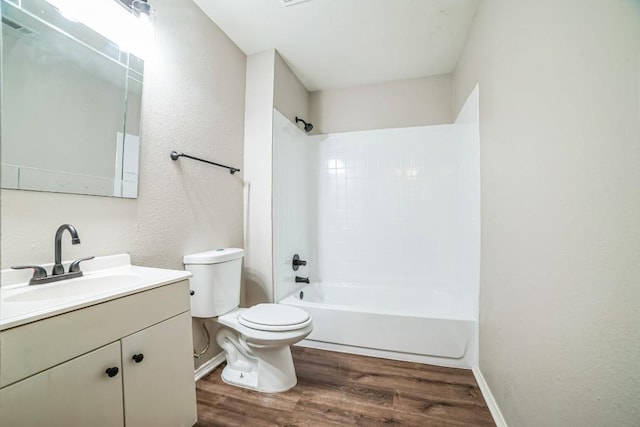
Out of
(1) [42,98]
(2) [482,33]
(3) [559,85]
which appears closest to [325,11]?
(2) [482,33]

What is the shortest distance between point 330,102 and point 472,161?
159 cm

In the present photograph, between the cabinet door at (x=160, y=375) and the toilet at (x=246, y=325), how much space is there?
1.32 ft

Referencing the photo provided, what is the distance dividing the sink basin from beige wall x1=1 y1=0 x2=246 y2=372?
0.37ft

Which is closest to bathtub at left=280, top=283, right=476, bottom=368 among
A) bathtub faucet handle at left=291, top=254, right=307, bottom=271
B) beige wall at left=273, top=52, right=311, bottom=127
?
bathtub faucet handle at left=291, top=254, right=307, bottom=271

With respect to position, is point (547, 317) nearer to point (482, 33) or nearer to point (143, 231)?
point (482, 33)

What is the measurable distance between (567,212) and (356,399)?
1.36m

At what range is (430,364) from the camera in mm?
1758

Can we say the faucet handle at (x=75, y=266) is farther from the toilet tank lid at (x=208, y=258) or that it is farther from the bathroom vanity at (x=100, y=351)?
the toilet tank lid at (x=208, y=258)

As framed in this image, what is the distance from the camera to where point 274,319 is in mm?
1438

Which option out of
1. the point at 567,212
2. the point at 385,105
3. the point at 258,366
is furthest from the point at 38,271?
the point at 385,105

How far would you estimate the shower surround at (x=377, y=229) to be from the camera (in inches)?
74.7

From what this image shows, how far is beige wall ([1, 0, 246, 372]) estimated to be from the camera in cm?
92

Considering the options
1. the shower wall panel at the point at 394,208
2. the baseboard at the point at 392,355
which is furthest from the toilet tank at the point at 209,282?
the shower wall panel at the point at 394,208

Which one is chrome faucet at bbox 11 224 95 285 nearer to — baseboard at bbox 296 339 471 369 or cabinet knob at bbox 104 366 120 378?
cabinet knob at bbox 104 366 120 378
